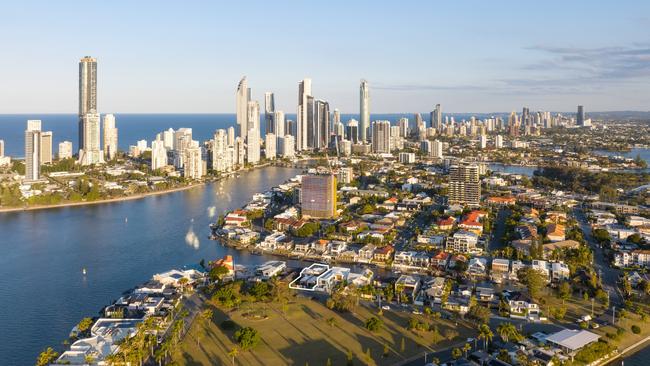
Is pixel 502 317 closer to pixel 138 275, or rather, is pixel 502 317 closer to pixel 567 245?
pixel 567 245

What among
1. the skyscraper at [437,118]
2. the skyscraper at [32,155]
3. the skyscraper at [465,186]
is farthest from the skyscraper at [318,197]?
the skyscraper at [437,118]

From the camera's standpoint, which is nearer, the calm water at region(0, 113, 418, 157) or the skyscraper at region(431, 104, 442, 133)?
the calm water at region(0, 113, 418, 157)

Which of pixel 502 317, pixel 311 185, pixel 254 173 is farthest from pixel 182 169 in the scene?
pixel 502 317

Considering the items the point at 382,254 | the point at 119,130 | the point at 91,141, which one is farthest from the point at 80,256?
the point at 119,130

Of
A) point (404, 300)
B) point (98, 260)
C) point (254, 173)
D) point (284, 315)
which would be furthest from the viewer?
point (254, 173)

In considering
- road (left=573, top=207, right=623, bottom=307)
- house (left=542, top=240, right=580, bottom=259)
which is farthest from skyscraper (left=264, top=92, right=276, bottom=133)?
house (left=542, top=240, right=580, bottom=259)

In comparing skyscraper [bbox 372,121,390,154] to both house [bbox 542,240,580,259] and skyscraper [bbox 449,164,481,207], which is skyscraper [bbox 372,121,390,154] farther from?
house [bbox 542,240,580,259]

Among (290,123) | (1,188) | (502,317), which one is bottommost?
(502,317)
